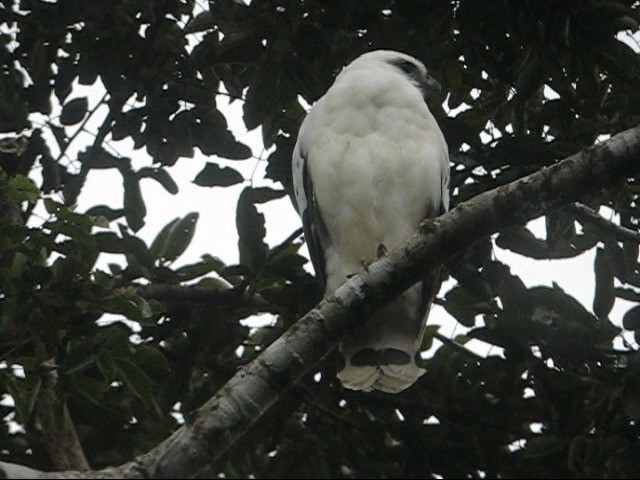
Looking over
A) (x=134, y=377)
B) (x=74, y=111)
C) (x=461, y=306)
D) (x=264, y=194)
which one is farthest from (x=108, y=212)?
(x=461, y=306)

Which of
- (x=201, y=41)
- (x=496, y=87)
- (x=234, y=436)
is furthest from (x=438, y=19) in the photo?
(x=234, y=436)

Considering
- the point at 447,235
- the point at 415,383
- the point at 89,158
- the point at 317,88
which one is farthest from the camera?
the point at 89,158

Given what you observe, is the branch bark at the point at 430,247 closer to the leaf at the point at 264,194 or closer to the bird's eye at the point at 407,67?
the leaf at the point at 264,194

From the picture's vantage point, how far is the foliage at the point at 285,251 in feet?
13.3

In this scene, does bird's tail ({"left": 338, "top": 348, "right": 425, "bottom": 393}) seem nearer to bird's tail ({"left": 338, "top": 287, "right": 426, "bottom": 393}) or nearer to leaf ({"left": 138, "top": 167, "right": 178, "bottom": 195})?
bird's tail ({"left": 338, "top": 287, "right": 426, "bottom": 393})

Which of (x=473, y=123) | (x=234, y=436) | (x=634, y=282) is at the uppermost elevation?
(x=473, y=123)

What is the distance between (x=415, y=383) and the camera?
14.9ft

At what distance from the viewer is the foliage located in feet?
13.3

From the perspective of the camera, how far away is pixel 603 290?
14.1 ft

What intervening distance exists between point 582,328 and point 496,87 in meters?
1.04

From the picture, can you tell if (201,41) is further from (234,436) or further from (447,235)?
(234,436)

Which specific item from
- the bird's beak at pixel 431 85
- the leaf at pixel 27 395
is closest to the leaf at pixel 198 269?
the leaf at pixel 27 395

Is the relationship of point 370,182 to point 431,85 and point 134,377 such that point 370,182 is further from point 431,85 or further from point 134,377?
point 134,377

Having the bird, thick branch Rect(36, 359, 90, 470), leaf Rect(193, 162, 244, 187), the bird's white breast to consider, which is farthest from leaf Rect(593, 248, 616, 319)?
thick branch Rect(36, 359, 90, 470)
